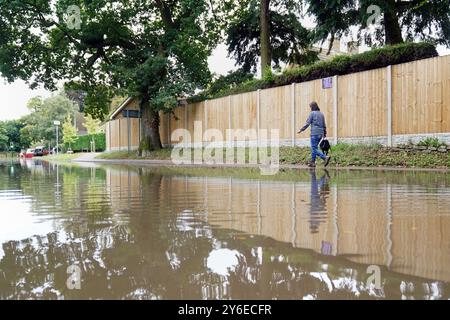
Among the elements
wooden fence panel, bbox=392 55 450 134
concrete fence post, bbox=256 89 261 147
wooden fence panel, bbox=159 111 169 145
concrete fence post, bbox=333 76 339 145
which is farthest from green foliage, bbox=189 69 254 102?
wooden fence panel, bbox=392 55 450 134

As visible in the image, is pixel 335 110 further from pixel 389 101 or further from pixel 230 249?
pixel 230 249

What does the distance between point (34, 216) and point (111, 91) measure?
25479 millimetres

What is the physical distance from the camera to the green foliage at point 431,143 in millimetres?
12674

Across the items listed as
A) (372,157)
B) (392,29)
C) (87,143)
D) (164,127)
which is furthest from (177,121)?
(87,143)

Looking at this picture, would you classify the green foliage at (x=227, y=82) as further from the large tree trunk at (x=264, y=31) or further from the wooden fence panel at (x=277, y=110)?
the wooden fence panel at (x=277, y=110)

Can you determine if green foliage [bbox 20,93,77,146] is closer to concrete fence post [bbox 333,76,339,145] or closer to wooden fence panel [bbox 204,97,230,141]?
wooden fence panel [bbox 204,97,230,141]

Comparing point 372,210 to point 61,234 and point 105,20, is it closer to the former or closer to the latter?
point 61,234

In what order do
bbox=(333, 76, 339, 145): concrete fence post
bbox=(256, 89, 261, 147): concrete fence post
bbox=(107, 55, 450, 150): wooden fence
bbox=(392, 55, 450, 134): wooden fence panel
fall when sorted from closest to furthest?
bbox=(392, 55, 450, 134): wooden fence panel
bbox=(107, 55, 450, 150): wooden fence
bbox=(333, 76, 339, 145): concrete fence post
bbox=(256, 89, 261, 147): concrete fence post

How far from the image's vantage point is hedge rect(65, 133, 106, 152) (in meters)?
54.3

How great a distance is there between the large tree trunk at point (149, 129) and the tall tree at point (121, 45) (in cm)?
6

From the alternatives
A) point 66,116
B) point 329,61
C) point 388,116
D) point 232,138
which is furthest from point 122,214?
point 66,116

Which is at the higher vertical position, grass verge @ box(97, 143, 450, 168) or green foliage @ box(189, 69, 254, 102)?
green foliage @ box(189, 69, 254, 102)

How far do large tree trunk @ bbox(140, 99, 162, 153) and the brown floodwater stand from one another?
2160 cm

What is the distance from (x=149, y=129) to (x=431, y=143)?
18.3 metres
